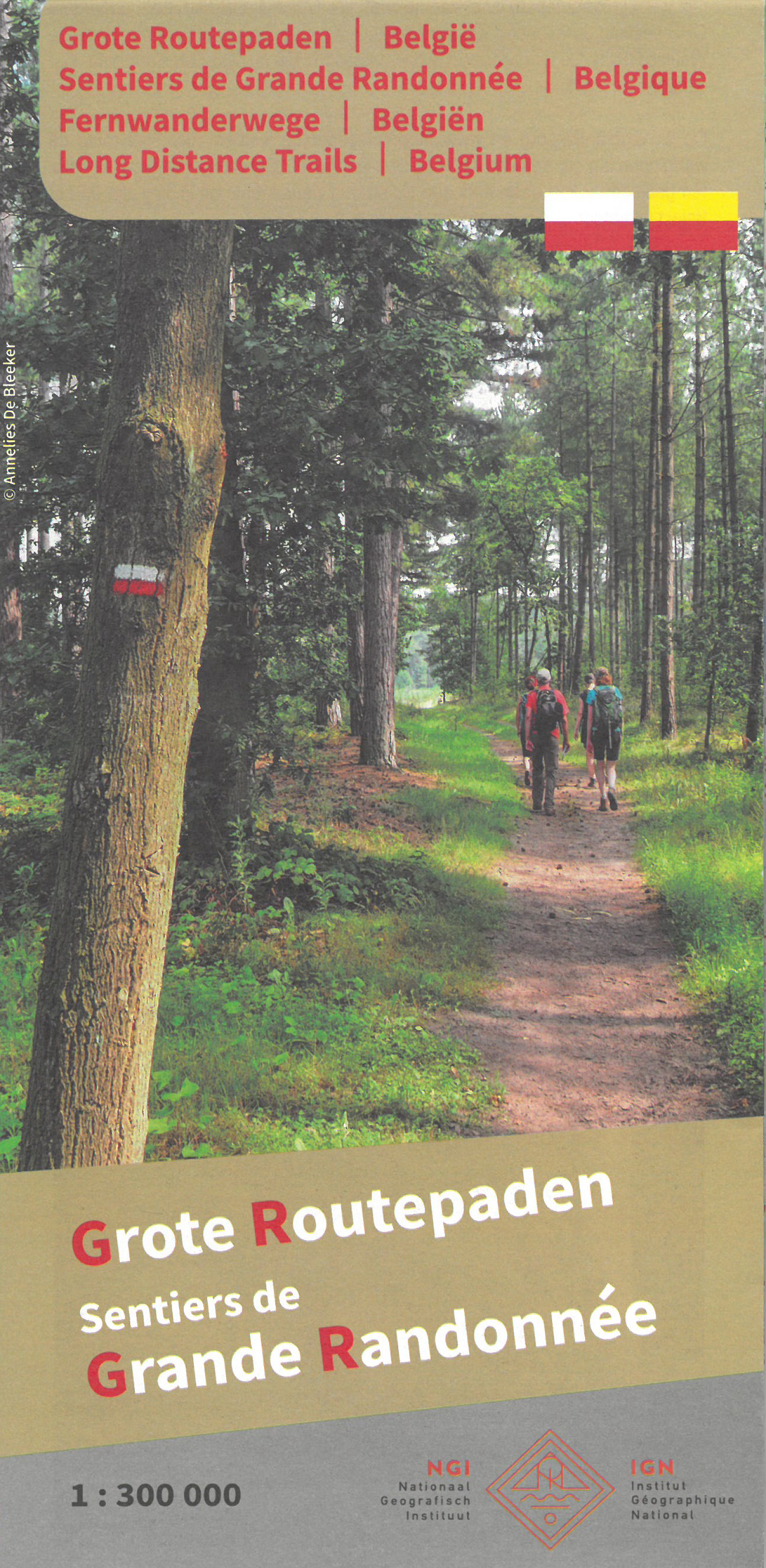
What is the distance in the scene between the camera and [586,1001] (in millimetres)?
4355

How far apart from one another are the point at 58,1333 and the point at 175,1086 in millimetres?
1214

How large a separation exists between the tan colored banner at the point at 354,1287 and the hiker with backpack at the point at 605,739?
2.79m

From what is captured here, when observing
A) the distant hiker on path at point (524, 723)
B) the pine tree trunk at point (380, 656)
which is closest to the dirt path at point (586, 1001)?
the distant hiker on path at point (524, 723)

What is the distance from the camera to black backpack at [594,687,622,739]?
5332mm

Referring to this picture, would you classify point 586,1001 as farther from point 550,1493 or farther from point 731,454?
point 731,454

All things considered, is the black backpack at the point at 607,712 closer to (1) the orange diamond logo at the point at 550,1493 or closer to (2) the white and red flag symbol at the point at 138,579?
(2) the white and red flag symbol at the point at 138,579

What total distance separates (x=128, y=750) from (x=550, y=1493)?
240 centimetres

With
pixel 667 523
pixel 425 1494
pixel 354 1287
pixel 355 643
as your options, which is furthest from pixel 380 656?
pixel 425 1494

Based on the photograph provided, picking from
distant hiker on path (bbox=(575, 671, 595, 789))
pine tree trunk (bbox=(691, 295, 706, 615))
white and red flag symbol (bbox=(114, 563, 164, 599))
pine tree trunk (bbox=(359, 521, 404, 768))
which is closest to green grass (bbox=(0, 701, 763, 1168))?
distant hiker on path (bbox=(575, 671, 595, 789))

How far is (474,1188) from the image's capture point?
2.63m

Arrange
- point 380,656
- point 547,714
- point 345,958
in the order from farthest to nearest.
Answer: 1. point 380,656
2. point 547,714
3. point 345,958

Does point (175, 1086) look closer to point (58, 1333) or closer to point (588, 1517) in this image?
point (58, 1333)

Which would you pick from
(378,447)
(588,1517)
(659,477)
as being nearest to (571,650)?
(378,447)

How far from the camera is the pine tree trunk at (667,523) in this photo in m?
5.05
